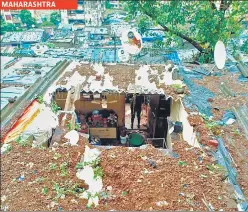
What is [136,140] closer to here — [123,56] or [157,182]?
[123,56]

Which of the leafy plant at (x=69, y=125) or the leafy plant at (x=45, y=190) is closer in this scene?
the leafy plant at (x=45, y=190)

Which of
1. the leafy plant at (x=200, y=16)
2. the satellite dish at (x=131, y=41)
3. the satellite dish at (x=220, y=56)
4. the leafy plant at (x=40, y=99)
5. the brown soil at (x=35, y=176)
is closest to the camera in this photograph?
the brown soil at (x=35, y=176)

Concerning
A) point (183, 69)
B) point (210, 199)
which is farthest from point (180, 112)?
point (210, 199)

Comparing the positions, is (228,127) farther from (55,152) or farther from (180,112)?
(55,152)

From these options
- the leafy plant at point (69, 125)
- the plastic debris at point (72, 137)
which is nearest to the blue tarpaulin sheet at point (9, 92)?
the leafy plant at point (69, 125)

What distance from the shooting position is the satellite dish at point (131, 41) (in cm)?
939

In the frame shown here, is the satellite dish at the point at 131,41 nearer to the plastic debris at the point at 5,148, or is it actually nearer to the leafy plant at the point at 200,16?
→ the leafy plant at the point at 200,16

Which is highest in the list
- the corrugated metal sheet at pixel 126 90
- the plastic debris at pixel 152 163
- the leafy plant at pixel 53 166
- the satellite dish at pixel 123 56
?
the satellite dish at pixel 123 56

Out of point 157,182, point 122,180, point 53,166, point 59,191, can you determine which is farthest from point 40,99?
point 157,182

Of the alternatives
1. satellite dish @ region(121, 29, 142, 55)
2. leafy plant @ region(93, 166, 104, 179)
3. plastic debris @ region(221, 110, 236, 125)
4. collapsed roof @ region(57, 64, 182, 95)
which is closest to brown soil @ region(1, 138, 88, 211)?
leafy plant @ region(93, 166, 104, 179)

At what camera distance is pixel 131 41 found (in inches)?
372

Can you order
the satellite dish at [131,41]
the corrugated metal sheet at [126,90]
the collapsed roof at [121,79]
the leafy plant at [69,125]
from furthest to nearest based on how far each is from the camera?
1. the satellite dish at [131,41]
2. the collapsed roof at [121,79]
3. the corrugated metal sheet at [126,90]
4. the leafy plant at [69,125]

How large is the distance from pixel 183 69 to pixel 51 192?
689cm

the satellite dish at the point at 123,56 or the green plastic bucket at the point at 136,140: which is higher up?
the satellite dish at the point at 123,56
